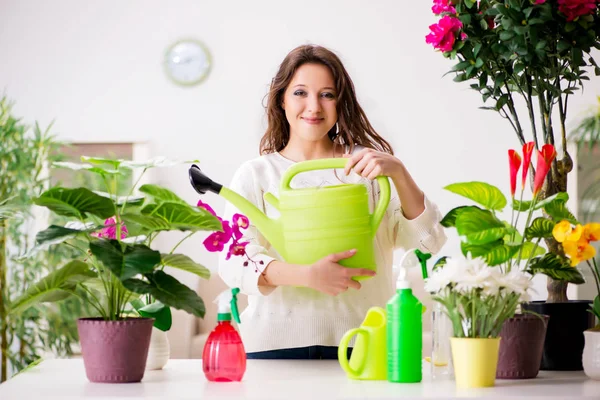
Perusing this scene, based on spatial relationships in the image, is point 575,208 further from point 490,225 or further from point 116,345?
point 116,345

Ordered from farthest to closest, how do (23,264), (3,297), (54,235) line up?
(23,264) → (3,297) → (54,235)

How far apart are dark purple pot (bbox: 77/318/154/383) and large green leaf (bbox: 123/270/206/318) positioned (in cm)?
9

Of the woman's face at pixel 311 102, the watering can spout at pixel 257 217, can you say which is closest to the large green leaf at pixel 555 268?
the watering can spout at pixel 257 217

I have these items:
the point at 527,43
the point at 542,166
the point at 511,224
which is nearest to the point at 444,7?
the point at 527,43

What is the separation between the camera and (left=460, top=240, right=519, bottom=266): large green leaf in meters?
1.35

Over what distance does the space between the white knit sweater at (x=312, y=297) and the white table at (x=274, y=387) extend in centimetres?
20

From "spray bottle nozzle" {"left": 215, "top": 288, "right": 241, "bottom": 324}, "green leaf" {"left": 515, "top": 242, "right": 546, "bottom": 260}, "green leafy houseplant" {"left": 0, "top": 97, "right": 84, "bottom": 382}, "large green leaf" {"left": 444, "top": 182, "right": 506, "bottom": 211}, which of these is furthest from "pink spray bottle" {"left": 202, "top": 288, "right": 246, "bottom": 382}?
"green leafy houseplant" {"left": 0, "top": 97, "right": 84, "bottom": 382}

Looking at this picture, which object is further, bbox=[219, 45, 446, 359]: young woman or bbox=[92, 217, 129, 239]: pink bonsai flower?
bbox=[219, 45, 446, 359]: young woman

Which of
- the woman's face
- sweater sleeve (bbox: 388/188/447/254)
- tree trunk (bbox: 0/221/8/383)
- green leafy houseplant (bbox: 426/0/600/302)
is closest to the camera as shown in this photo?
green leafy houseplant (bbox: 426/0/600/302)

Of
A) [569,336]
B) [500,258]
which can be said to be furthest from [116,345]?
[569,336]

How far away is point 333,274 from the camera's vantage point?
1.51 metres

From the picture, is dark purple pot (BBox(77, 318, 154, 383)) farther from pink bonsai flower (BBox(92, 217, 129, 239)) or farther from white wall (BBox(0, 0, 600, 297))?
white wall (BBox(0, 0, 600, 297))

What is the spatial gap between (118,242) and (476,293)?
1.91ft

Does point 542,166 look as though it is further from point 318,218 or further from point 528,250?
point 318,218
